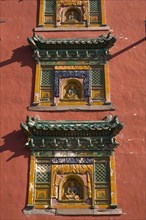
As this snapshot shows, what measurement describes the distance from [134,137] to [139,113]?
0.68 m

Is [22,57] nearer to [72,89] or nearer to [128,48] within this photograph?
[72,89]

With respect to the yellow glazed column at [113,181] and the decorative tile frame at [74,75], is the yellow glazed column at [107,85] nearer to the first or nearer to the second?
the decorative tile frame at [74,75]

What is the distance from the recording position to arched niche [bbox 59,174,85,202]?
30.1 feet

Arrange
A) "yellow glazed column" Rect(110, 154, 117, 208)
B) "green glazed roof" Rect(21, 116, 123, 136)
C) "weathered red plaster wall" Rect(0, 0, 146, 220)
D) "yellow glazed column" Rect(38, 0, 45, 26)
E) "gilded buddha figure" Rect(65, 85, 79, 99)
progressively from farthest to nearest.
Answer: "yellow glazed column" Rect(38, 0, 45, 26)
"gilded buddha figure" Rect(65, 85, 79, 99)
"green glazed roof" Rect(21, 116, 123, 136)
"weathered red plaster wall" Rect(0, 0, 146, 220)
"yellow glazed column" Rect(110, 154, 117, 208)

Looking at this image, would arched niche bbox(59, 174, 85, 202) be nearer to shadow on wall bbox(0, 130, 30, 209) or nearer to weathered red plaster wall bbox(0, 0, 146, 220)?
weathered red plaster wall bbox(0, 0, 146, 220)

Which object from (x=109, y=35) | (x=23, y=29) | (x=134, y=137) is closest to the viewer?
(x=134, y=137)

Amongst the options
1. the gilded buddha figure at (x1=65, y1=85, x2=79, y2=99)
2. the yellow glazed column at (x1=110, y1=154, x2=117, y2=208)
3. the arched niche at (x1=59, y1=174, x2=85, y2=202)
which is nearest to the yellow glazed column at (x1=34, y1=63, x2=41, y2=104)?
the gilded buddha figure at (x1=65, y1=85, x2=79, y2=99)

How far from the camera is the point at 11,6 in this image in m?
12.0

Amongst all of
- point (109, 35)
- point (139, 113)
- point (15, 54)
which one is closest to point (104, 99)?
point (139, 113)

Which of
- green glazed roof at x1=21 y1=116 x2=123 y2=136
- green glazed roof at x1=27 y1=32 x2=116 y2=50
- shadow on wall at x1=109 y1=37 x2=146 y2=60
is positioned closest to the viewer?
green glazed roof at x1=21 y1=116 x2=123 y2=136

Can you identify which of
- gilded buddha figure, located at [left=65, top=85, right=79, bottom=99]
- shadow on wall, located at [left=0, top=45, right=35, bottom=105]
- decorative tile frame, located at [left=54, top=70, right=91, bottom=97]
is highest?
shadow on wall, located at [left=0, top=45, right=35, bottom=105]

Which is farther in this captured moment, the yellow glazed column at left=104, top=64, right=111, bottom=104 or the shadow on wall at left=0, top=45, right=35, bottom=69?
the shadow on wall at left=0, top=45, right=35, bottom=69

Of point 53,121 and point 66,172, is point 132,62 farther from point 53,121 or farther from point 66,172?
point 66,172

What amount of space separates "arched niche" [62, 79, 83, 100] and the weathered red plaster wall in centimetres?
57
